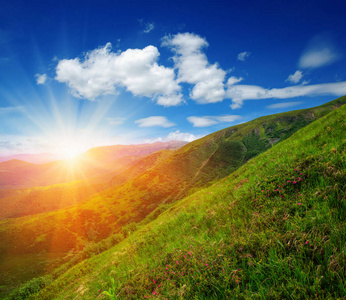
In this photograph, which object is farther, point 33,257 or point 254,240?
point 33,257

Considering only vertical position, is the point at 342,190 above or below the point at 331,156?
below

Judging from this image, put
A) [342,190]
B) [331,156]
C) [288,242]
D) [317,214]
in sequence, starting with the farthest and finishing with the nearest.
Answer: [331,156] < [342,190] < [317,214] < [288,242]

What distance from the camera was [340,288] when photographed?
7.89 feet

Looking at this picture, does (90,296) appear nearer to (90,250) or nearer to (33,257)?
(90,250)

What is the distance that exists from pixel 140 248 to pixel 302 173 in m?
8.34

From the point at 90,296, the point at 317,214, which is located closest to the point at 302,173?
the point at 317,214

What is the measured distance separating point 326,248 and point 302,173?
3.11 metres

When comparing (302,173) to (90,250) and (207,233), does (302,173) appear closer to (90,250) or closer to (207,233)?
(207,233)

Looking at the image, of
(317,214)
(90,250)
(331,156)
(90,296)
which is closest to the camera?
(317,214)

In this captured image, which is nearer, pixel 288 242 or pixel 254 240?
pixel 288 242

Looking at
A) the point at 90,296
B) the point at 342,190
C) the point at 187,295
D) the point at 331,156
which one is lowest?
the point at 90,296

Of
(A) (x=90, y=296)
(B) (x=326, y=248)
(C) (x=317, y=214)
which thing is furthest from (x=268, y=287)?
(A) (x=90, y=296)

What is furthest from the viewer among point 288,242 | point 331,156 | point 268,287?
point 331,156

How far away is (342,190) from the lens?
13.6 feet
